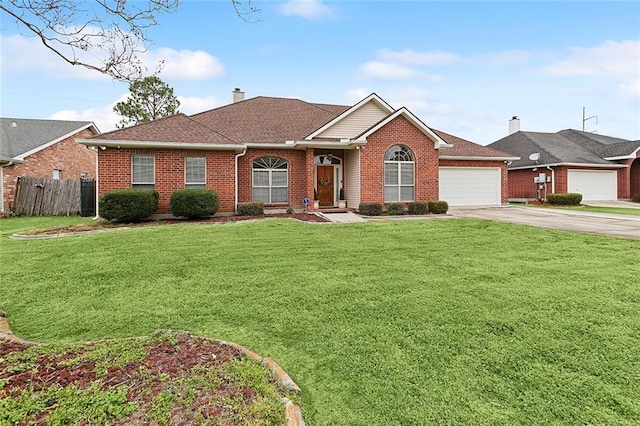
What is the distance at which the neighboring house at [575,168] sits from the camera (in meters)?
23.0

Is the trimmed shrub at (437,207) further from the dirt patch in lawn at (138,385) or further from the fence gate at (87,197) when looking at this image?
the fence gate at (87,197)

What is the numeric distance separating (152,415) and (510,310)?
3818 millimetres

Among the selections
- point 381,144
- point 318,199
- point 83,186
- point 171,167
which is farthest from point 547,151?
point 83,186

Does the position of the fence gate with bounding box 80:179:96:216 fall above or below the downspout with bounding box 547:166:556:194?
below

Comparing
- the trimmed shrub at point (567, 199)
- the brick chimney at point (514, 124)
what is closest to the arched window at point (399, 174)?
the trimmed shrub at point (567, 199)

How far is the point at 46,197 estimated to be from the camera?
17.4 m

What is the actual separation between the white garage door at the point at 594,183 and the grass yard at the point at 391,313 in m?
18.6

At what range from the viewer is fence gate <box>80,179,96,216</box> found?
1647 centimetres

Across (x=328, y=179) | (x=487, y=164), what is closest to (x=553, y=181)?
(x=487, y=164)

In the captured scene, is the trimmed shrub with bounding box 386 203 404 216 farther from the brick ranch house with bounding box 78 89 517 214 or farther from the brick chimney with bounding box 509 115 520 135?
the brick chimney with bounding box 509 115 520 135

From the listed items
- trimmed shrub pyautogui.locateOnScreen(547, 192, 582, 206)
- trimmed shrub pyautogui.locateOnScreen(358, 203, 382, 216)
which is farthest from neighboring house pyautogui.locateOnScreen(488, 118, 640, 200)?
trimmed shrub pyautogui.locateOnScreen(358, 203, 382, 216)

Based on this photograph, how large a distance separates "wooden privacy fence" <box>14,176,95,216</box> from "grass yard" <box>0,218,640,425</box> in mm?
10712

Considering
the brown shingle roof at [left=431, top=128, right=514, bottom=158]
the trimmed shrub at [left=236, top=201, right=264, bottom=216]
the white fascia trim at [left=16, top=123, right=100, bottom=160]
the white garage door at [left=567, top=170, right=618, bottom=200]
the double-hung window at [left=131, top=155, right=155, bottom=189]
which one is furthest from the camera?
the white garage door at [left=567, top=170, right=618, bottom=200]

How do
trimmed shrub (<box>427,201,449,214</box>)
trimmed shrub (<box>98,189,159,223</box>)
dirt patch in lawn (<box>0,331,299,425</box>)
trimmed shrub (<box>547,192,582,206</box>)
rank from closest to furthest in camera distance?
dirt patch in lawn (<box>0,331,299,425</box>) → trimmed shrub (<box>98,189,159,223</box>) → trimmed shrub (<box>427,201,449,214</box>) → trimmed shrub (<box>547,192,582,206</box>)
